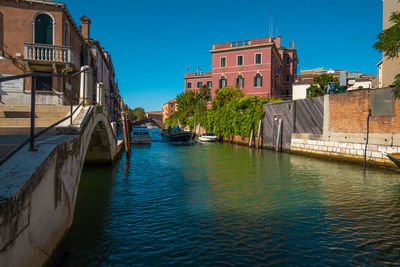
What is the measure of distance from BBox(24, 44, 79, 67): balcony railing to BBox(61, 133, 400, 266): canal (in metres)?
9.29

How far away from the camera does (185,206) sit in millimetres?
7164

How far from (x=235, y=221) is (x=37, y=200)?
415 centimetres

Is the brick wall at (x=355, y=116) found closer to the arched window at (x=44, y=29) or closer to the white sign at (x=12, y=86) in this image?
the arched window at (x=44, y=29)

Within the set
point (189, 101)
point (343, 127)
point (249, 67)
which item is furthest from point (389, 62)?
point (189, 101)

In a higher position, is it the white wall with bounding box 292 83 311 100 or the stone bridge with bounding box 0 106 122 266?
the white wall with bounding box 292 83 311 100

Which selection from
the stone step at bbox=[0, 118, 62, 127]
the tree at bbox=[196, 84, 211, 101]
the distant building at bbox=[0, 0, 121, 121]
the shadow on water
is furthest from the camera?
the tree at bbox=[196, 84, 211, 101]

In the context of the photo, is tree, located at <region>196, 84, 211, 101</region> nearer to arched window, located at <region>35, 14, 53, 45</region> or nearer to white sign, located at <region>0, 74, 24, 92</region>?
arched window, located at <region>35, 14, 53, 45</region>

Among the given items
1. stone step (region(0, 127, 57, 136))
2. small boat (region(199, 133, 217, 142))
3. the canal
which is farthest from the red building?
stone step (region(0, 127, 57, 136))

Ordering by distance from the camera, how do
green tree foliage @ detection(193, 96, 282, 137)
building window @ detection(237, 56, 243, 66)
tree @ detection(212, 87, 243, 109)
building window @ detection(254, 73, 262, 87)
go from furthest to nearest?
building window @ detection(237, 56, 243, 66)
building window @ detection(254, 73, 262, 87)
tree @ detection(212, 87, 243, 109)
green tree foliage @ detection(193, 96, 282, 137)

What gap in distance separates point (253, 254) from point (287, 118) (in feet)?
59.9

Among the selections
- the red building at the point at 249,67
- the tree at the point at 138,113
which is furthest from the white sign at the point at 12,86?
the tree at the point at 138,113

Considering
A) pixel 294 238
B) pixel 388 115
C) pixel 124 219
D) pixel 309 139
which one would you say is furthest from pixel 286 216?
pixel 309 139

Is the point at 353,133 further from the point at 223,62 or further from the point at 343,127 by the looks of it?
the point at 223,62

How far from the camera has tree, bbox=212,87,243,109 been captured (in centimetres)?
3684
